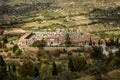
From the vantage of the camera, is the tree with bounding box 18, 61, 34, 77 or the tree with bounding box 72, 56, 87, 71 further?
the tree with bounding box 72, 56, 87, 71

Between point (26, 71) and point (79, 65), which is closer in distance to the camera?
point (26, 71)

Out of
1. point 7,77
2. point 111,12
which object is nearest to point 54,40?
point 7,77

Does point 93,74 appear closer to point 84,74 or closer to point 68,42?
point 84,74

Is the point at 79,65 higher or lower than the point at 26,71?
lower

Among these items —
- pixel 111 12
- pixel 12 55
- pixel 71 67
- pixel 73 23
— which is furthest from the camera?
pixel 111 12

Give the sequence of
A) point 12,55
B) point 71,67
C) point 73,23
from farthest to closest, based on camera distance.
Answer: point 73,23 < point 12,55 < point 71,67

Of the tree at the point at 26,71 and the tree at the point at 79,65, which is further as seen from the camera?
the tree at the point at 79,65

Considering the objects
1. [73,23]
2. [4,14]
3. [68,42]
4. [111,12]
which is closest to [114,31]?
[73,23]

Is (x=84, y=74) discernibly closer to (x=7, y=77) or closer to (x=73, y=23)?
(x=7, y=77)

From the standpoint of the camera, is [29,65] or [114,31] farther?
[114,31]
